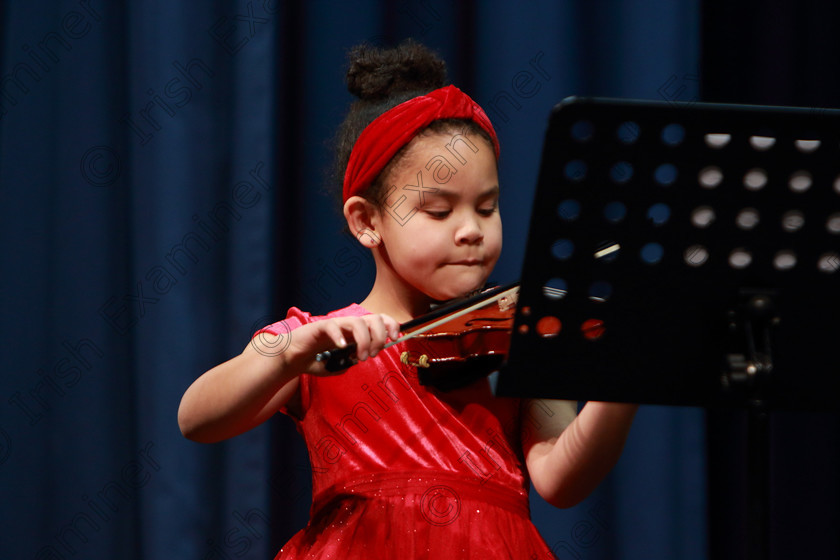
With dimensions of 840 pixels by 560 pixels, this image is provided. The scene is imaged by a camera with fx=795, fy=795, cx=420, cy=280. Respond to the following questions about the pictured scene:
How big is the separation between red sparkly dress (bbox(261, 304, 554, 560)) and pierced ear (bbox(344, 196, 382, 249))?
0.09 meters

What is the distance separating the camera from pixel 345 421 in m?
0.96

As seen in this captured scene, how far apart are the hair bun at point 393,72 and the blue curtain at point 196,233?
394 millimetres

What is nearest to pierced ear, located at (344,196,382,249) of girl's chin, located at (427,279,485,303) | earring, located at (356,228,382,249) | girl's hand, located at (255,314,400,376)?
earring, located at (356,228,382,249)

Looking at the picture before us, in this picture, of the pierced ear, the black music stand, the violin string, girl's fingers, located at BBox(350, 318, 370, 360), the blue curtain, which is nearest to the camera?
the black music stand

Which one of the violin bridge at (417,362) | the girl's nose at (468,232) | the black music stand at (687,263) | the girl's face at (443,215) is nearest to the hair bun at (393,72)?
the girl's face at (443,215)

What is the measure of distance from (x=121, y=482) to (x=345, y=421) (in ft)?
2.34

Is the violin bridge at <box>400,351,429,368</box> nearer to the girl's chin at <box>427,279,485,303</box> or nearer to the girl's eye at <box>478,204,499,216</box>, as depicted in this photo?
the girl's chin at <box>427,279,485,303</box>

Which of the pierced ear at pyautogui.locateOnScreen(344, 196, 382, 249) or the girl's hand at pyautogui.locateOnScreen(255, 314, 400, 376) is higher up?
the pierced ear at pyautogui.locateOnScreen(344, 196, 382, 249)

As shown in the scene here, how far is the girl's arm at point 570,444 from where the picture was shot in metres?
0.84

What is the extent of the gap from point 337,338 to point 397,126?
0.32m

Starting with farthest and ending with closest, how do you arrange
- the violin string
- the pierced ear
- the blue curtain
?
the blue curtain < the pierced ear < the violin string

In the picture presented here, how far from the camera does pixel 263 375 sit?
85cm

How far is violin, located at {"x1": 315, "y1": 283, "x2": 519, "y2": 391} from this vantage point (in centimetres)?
90

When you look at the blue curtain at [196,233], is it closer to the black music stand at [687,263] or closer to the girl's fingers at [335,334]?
the girl's fingers at [335,334]
